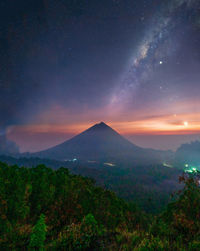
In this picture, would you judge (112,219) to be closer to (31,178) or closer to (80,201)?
(80,201)

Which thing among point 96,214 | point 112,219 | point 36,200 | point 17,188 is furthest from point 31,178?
point 112,219

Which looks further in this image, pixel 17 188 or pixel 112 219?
pixel 112 219

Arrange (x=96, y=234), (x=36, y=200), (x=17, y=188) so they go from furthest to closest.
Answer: (x=36, y=200), (x=17, y=188), (x=96, y=234)

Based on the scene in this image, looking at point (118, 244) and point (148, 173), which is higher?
point (118, 244)

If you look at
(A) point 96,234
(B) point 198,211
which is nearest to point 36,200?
(A) point 96,234

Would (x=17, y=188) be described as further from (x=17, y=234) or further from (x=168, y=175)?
(x=168, y=175)

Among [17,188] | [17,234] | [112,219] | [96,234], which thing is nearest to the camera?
[96,234]

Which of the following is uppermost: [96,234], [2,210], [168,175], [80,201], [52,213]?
[96,234]
